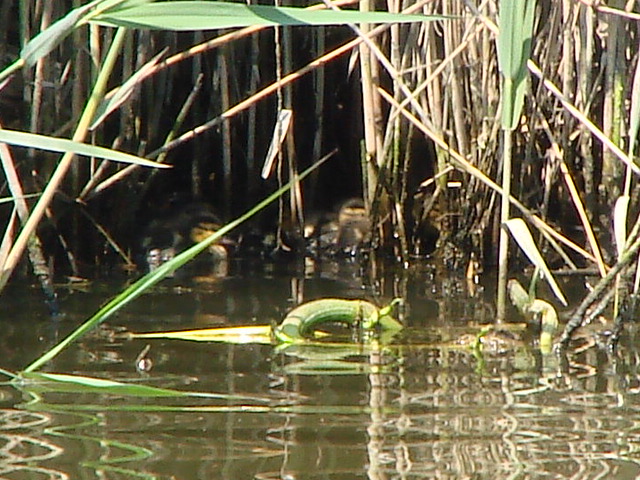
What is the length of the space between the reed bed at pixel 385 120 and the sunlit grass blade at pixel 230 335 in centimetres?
75

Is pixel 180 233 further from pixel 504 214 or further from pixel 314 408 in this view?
pixel 314 408

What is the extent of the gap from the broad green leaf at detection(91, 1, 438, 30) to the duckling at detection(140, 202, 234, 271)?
2.28 meters

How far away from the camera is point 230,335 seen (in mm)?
3244

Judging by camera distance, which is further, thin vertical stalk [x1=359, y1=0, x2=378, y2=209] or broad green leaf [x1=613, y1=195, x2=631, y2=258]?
thin vertical stalk [x1=359, y1=0, x2=378, y2=209]

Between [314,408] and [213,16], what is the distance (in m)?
0.85

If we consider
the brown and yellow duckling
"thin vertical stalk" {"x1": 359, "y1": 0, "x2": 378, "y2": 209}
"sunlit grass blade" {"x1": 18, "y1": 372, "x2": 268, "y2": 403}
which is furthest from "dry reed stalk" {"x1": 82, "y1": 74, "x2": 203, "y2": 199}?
"sunlit grass blade" {"x1": 18, "y1": 372, "x2": 268, "y2": 403}

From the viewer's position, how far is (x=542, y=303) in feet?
11.0

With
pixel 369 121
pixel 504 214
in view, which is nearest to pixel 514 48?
pixel 504 214

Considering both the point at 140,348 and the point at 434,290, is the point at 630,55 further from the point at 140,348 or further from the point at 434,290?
the point at 140,348

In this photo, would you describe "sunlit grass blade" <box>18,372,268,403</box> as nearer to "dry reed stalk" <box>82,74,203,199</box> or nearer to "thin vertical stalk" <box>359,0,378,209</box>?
"dry reed stalk" <box>82,74,203,199</box>

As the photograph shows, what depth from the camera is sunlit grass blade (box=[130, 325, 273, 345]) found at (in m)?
3.24

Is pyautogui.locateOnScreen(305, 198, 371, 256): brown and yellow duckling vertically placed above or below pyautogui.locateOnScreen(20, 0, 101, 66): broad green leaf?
below

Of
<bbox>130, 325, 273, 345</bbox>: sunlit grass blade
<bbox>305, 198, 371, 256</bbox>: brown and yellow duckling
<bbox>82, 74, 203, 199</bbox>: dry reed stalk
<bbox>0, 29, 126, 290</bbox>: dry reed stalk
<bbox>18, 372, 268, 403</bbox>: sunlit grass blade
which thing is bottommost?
<bbox>305, 198, 371, 256</bbox>: brown and yellow duckling

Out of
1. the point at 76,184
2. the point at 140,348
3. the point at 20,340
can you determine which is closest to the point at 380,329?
the point at 140,348
